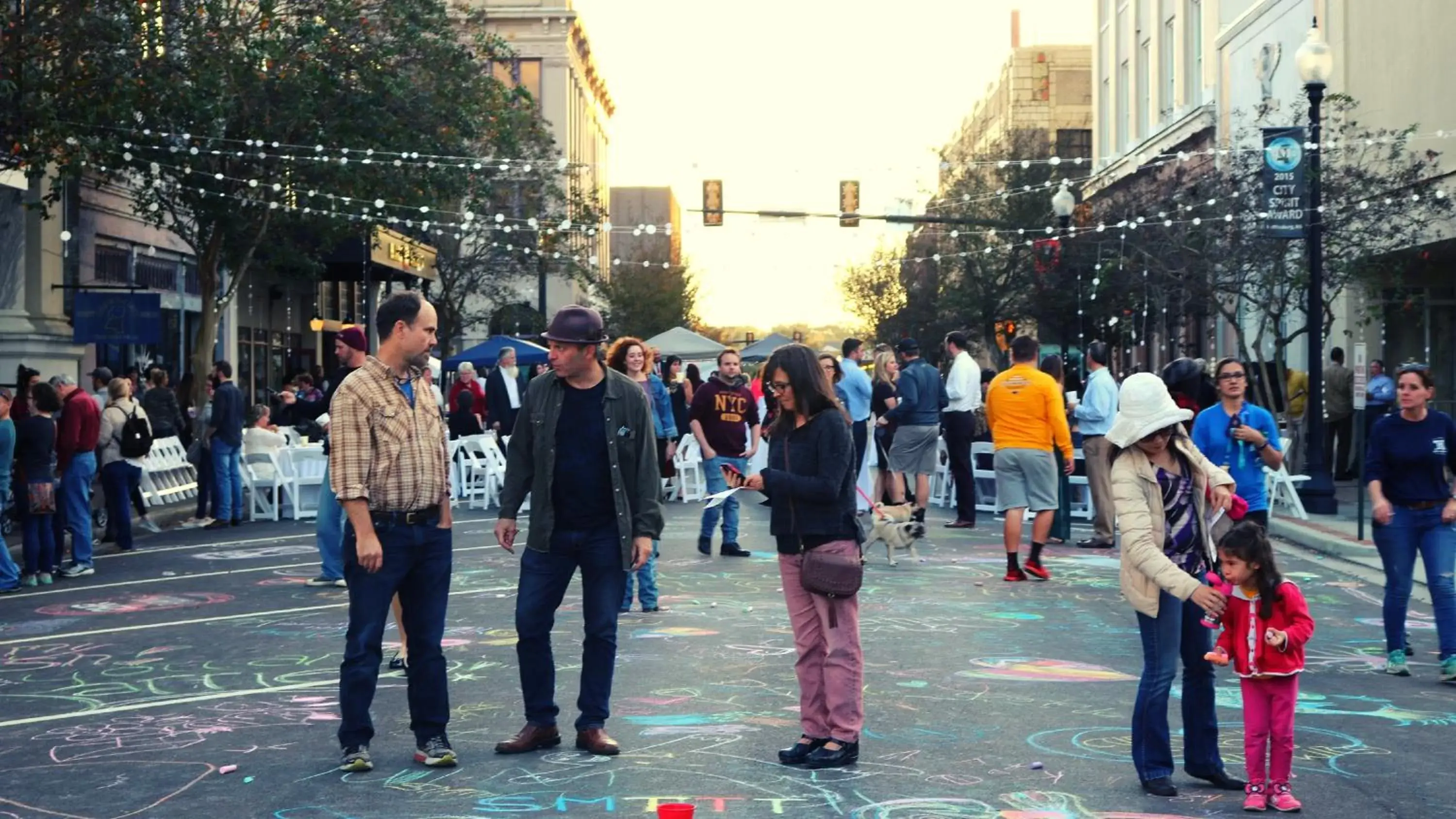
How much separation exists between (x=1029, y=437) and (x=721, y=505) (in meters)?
3.29

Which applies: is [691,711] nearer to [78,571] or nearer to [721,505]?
[721,505]

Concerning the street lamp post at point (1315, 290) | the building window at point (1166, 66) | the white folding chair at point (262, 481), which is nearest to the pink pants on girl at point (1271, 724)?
the street lamp post at point (1315, 290)

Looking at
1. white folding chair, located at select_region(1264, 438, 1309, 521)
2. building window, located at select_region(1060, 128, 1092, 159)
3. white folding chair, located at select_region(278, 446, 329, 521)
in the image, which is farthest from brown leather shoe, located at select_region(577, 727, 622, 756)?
building window, located at select_region(1060, 128, 1092, 159)

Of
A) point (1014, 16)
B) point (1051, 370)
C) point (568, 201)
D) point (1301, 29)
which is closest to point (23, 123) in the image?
point (1051, 370)

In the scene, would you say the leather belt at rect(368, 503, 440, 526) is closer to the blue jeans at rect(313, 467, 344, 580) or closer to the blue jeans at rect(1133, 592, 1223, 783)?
the blue jeans at rect(1133, 592, 1223, 783)

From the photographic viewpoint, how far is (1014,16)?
10275cm

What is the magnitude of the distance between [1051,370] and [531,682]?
10351 millimetres

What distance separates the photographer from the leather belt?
6871 millimetres

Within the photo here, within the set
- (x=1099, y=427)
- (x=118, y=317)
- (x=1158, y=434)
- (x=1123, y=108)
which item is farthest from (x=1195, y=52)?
(x=1158, y=434)

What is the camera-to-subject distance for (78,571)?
14758 millimetres

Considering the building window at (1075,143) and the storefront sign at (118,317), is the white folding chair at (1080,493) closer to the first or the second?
the storefront sign at (118,317)

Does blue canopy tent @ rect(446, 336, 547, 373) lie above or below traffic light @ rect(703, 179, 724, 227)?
below

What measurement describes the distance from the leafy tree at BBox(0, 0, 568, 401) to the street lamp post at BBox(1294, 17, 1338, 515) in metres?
12.5

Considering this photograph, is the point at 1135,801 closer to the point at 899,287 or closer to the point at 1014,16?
the point at 899,287
